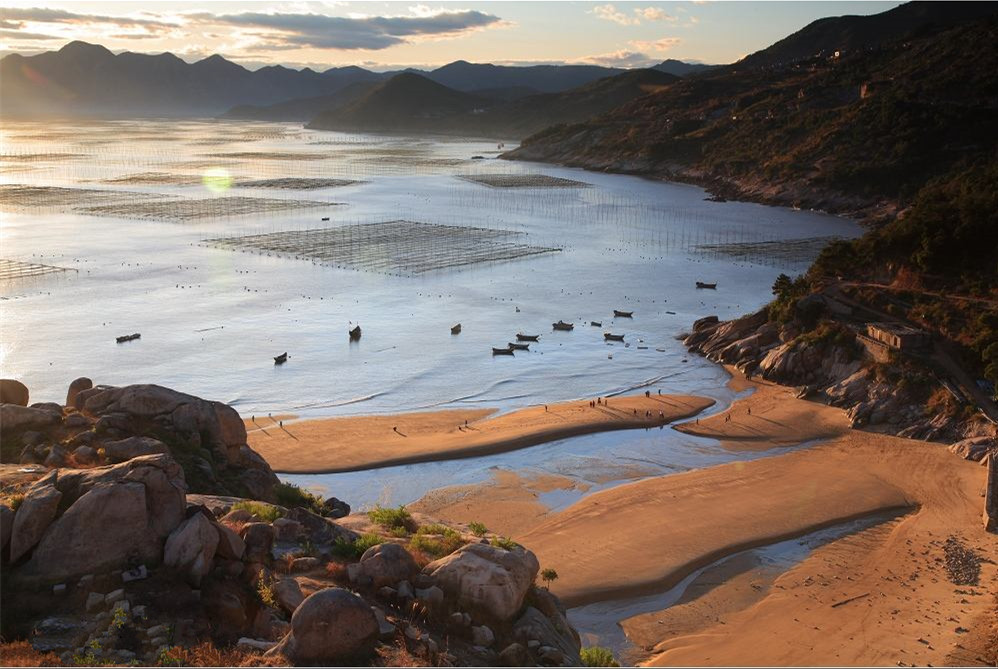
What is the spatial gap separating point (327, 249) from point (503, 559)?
225ft

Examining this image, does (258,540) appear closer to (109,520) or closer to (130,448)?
(109,520)

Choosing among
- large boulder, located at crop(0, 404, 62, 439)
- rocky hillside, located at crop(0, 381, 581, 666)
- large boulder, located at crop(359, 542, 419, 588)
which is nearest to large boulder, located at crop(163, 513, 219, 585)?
rocky hillside, located at crop(0, 381, 581, 666)

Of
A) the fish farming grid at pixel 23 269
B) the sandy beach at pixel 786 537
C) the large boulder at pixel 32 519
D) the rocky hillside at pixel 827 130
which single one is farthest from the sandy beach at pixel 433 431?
the rocky hillside at pixel 827 130

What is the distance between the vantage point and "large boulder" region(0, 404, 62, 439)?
2172cm

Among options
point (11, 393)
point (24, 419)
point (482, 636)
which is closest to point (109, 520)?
point (482, 636)

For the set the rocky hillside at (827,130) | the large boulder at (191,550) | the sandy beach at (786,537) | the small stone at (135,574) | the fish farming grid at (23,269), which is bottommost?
the sandy beach at (786,537)

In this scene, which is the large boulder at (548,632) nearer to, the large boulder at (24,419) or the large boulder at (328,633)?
the large boulder at (328,633)

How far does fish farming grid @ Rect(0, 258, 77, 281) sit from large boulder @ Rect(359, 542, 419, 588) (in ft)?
195

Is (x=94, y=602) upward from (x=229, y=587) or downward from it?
upward

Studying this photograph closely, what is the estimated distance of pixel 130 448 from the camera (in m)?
20.8

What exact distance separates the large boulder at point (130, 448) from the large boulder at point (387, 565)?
624cm

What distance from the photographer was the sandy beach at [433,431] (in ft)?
118

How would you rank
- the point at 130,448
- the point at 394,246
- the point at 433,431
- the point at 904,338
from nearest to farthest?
the point at 130,448, the point at 433,431, the point at 904,338, the point at 394,246

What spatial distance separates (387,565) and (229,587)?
9.07ft
